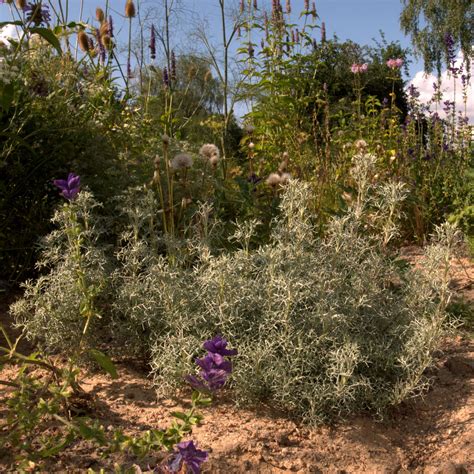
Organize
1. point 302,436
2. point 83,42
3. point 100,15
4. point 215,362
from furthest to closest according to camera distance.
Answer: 1. point 100,15
2. point 83,42
3. point 302,436
4. point 215,362

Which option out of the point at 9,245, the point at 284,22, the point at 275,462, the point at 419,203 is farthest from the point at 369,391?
the point at 284,22

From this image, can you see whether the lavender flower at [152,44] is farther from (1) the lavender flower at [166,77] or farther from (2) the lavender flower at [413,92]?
(2) the lavender flower at [413,92]

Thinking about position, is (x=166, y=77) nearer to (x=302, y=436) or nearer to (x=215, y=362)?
(x=302, y=436)

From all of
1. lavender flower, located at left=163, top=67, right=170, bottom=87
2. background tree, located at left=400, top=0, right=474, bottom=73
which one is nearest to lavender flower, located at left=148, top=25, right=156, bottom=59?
lavender flower, located at left=163, top=67, right=170, bottom=87

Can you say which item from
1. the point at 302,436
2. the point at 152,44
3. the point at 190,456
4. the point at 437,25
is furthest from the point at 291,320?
the point at 437,25

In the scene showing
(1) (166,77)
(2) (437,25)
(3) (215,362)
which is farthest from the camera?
(2) (437,25)

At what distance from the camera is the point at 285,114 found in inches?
252

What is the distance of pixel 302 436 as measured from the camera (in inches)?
75.2

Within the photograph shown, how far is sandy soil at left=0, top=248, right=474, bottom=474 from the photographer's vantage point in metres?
1.75

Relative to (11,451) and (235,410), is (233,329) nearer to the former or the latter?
(235,410)

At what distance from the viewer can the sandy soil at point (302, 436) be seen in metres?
1.75

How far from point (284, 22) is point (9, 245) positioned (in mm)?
4951

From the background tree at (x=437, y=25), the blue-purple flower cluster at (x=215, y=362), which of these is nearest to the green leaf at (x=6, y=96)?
the blue-purple flower cluster at (x=215, y=362)

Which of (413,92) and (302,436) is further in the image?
(413,92)
